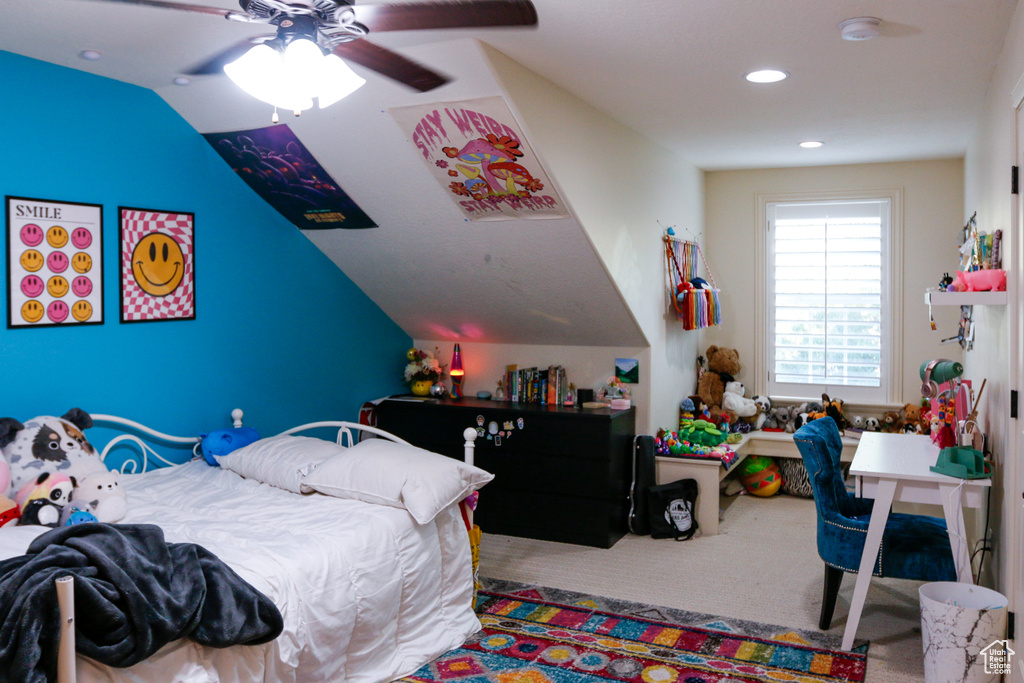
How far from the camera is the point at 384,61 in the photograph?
2.38 meters

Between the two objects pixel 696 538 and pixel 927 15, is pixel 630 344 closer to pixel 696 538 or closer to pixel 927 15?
pixel 696 538

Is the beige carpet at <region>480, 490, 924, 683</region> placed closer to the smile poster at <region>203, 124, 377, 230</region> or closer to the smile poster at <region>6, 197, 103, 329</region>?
the smile poster at <region>203, 124, 377, 230</region>

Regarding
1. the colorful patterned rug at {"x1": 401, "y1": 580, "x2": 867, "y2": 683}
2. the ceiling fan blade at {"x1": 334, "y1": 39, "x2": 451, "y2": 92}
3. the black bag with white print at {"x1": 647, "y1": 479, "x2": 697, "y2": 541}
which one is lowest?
the colorful patterned rug at {"x1": 401, "y1": 580, "x2": 867, "y2": 683}

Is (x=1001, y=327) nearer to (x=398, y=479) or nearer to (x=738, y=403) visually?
(x=398, y=479)

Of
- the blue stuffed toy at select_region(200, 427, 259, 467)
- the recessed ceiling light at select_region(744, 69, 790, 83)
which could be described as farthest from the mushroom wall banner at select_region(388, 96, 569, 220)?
the blue stuffed toy at select_region(200, 427, 259, 467)

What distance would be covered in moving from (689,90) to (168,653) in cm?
298

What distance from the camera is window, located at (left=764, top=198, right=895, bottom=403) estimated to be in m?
5.66

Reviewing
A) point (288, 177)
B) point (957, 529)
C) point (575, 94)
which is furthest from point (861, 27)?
point (288, 177)

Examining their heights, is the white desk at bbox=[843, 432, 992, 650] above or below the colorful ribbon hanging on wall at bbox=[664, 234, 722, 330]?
below

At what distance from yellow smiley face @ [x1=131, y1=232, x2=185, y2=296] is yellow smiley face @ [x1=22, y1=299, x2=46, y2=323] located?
1.46 feet

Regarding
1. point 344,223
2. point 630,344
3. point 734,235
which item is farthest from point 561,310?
point 734,235

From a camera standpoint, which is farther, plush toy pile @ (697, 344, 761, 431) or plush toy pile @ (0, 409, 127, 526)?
plush toy pile @ (697, 344, 761, 431)

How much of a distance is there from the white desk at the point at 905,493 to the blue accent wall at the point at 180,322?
284cm

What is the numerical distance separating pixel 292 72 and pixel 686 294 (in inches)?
141
